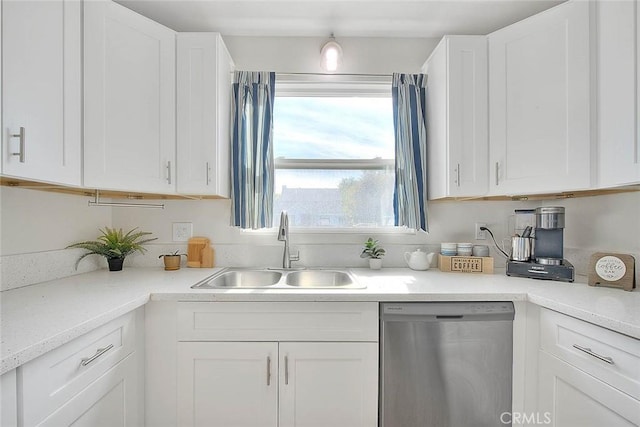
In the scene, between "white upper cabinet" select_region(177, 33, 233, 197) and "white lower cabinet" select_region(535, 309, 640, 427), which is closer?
"white lower cabinet" select_region(535, 309, 640, 427)

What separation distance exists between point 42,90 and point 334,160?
4.89 ft

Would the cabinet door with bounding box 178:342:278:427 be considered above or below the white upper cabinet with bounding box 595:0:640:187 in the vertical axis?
below

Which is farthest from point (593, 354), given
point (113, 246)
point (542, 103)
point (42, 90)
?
point (113, 246)

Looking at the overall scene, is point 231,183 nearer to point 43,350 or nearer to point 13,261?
point 13,261

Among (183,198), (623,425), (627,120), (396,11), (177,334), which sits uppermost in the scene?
(396,11)

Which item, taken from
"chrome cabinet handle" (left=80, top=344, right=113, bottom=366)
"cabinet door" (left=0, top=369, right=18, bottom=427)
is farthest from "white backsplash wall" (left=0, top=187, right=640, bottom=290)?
"cabinet door" (left=0, top=369, right=18, bottom=427)

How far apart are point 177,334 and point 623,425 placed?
166 centimetres

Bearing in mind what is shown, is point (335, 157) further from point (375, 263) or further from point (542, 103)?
point (542, 103)

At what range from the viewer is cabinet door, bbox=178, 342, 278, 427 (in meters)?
1.27

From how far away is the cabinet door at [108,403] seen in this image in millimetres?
883

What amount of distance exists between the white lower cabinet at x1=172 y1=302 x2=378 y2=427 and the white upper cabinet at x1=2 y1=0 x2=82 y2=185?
775 millimetres

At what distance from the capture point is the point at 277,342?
1.28 meters

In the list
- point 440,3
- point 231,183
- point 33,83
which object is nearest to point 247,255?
point 231,183

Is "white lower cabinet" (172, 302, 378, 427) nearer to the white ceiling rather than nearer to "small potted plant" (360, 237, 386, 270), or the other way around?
"small potted plant" (360, 237, 386, 270)
